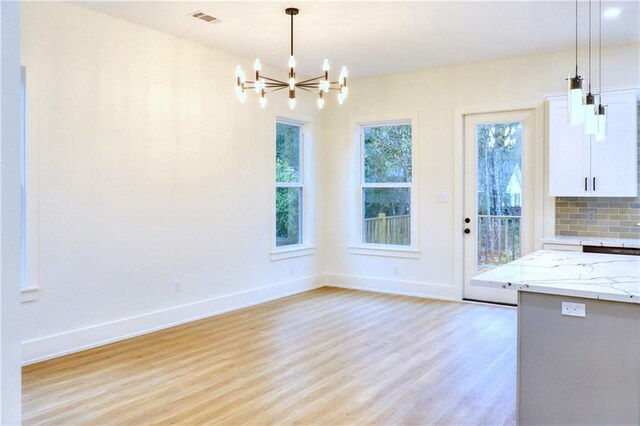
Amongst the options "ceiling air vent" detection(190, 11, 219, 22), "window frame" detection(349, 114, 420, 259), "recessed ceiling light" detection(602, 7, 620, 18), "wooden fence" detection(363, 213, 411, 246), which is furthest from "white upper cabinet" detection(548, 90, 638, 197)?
"ceiling air vent" detection(190, 11, 219, 22)

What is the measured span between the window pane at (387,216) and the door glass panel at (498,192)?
38.0 inches

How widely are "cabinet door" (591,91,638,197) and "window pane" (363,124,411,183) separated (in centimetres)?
224

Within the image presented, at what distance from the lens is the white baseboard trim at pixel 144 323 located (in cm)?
385

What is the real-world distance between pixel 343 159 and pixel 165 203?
287cm

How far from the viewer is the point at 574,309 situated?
232 cm

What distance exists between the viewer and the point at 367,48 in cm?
531

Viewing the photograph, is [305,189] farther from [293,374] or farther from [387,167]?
[293,374]

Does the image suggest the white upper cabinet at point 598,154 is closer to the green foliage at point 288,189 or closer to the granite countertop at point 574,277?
the granite countertop at point 574,277

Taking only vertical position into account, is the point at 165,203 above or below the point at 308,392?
above

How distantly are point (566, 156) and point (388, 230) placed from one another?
2421 millimetres

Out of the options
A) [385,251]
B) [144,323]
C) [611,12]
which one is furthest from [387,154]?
[144,323]

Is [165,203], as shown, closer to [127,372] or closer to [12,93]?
[127,372]

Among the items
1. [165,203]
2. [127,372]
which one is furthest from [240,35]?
[127,372]

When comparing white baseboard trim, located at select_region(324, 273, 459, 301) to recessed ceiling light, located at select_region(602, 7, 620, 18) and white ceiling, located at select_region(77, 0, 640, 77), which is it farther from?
recessed ceiling light, located at select_region(602, 7, 620, 18)
